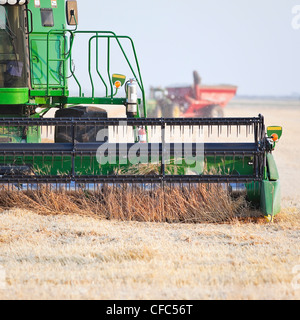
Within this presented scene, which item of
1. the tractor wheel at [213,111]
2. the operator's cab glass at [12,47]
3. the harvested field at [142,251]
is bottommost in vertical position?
the tractor wheel at [213,111]

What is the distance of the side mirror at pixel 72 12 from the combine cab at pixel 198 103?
21433 millimetres

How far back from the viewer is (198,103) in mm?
31141

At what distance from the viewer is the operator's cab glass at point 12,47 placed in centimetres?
830

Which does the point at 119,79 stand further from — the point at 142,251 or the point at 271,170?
the point at 142,251

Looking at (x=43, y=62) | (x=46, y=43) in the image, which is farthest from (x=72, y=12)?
(x=43, y=62)

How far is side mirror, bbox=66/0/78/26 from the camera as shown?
8.57 meters

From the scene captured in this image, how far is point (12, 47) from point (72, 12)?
870 mm

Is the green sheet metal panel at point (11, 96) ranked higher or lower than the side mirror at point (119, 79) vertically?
lower
